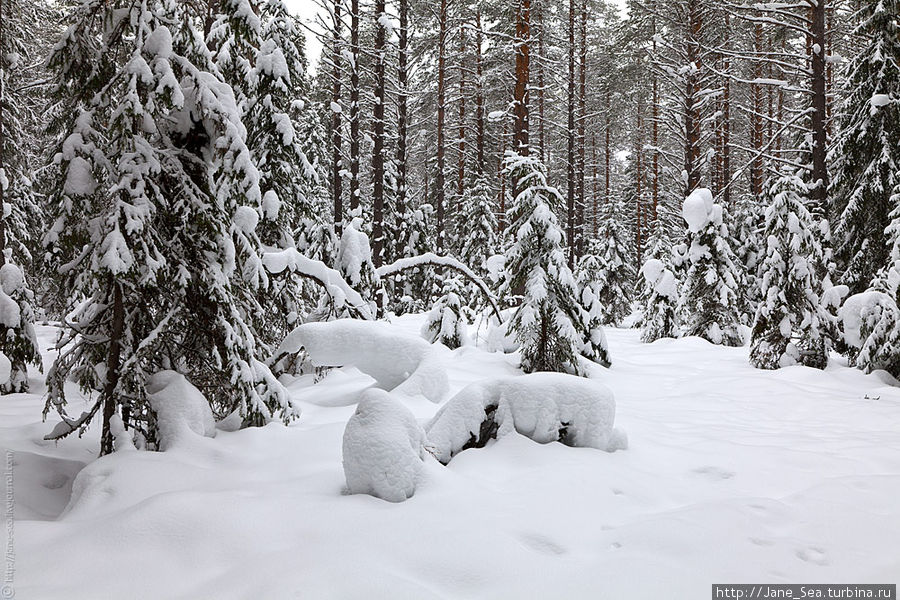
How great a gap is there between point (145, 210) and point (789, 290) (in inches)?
384

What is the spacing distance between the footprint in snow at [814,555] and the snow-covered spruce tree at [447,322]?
724 centimetres

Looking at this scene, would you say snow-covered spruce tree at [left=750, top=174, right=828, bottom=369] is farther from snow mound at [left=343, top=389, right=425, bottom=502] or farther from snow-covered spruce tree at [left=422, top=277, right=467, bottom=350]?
snow mound at [left=343, top=389, right=425, bottom=502]

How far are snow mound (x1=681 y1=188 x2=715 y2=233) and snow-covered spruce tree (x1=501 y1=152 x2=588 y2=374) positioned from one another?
23.2 ft

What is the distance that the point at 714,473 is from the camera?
430 cm

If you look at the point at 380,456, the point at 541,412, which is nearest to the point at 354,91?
the point at 541,412

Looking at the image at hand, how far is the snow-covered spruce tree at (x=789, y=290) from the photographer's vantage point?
29.9 feet

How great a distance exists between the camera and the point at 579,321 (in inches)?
330

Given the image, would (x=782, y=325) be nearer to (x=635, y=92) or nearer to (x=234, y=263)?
(x=234, y=263)


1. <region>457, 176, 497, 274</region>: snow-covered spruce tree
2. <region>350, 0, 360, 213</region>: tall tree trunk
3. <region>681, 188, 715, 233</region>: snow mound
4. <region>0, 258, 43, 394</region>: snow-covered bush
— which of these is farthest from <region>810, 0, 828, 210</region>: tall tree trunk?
<region>0, 258, 43, 394</region>: snow-covered bush

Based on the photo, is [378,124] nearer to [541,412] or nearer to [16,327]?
[16,327]

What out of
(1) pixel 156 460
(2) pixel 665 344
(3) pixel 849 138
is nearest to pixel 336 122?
(2) pixel 665 344

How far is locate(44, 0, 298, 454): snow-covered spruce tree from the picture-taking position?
3.73 meters

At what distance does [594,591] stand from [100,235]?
3.89 metres

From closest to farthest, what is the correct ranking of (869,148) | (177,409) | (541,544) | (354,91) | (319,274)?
(541,544)
(177,409)
(319,274)
(869,148)
(354,91)
